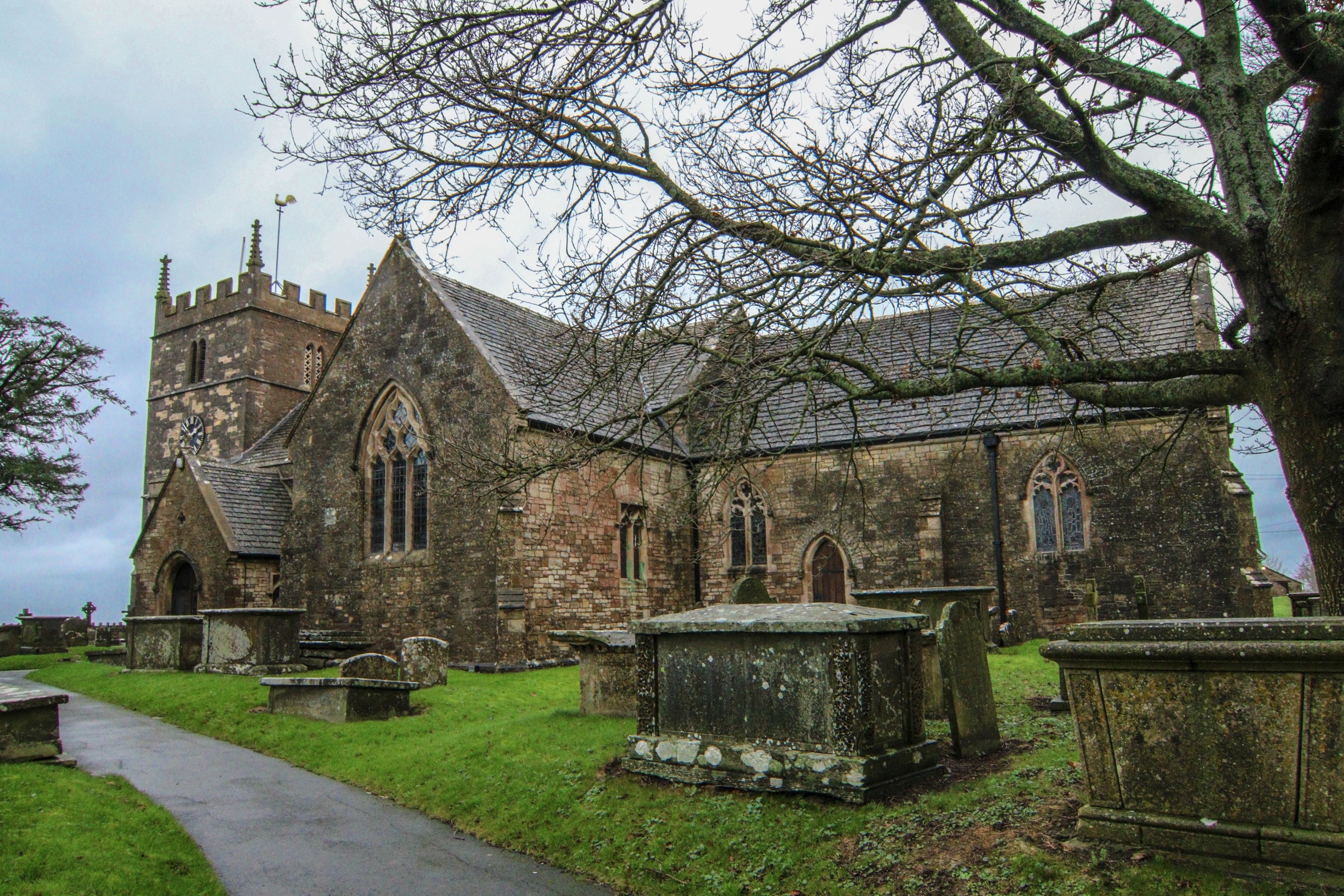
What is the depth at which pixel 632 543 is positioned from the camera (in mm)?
21469

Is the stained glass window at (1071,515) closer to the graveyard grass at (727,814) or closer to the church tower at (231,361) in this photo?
the graveyard grass at (727,814)

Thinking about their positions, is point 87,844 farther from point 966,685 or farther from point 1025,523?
point 1025,523

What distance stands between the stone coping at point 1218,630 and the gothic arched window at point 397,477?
16.0m

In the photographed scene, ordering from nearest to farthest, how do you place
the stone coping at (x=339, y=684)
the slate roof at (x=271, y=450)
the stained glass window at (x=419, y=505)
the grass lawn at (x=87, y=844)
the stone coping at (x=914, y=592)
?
1. the grass lawn at (x=87, y=844)
2. the stone coping at (x=339, y=684)
3. the stone coping at (x=914, y=592)
4. the stained glass window at (x=419, y=505)
5. the slate roof at (x=271, y=450)

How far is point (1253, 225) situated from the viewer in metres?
6.64

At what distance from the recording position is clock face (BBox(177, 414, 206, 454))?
36094 millimetres

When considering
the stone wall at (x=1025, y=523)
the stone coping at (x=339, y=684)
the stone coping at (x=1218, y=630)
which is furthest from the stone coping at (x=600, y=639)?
the stone wall at (x=1025, y=523)

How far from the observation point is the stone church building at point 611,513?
17.7 meters

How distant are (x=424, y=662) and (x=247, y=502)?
11.3 metres

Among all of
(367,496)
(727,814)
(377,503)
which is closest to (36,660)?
(367,496)

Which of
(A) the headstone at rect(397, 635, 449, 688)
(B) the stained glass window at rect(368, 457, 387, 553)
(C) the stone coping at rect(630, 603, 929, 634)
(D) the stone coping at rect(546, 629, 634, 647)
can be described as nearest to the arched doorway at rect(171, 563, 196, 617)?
(B) the stained glass window at rect(368, 457, 387, 553)

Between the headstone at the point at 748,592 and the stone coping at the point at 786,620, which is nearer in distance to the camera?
the stone coping at the point at 786,620

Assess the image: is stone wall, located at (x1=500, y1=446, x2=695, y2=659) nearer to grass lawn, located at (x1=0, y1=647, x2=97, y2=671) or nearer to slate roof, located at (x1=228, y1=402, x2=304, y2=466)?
slate roof, located at (x1=228, y1=402, x2=304, y2=466)

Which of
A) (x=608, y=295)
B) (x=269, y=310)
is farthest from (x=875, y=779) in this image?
(x=269, y=310)
